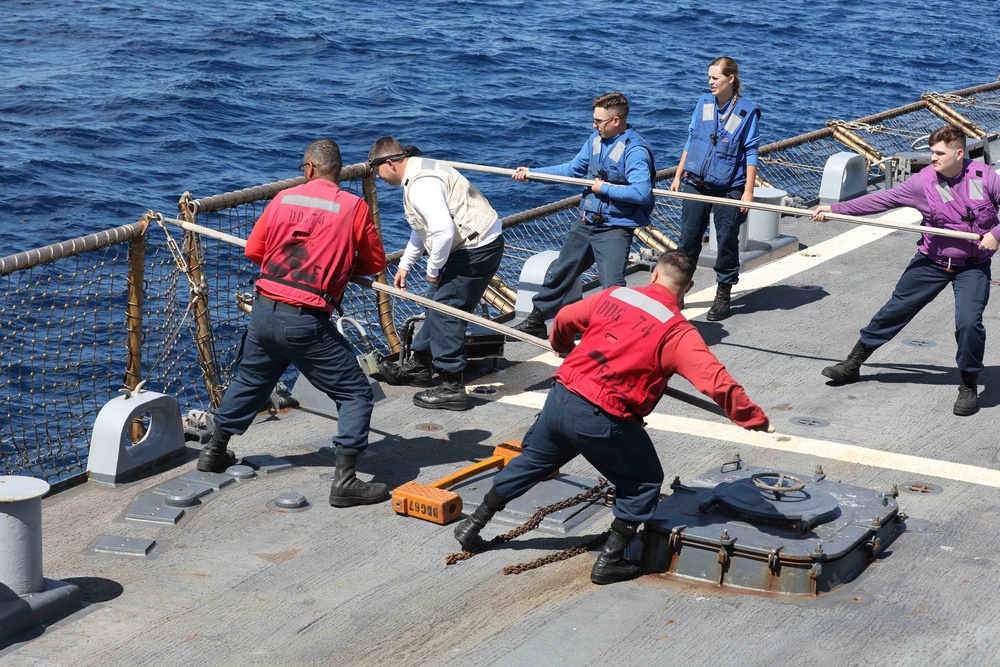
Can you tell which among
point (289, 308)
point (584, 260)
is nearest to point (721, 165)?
point (584, 260)

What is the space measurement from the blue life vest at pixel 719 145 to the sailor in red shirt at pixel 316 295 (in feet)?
12.1

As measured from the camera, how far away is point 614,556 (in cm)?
600

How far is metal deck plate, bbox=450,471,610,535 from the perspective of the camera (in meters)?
6.63

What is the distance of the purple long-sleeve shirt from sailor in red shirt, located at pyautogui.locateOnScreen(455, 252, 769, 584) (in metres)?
2.93

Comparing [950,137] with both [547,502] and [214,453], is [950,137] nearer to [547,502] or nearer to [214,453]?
[547,502]

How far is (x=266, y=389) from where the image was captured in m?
7.07

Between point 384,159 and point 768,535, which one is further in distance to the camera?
point 384,159

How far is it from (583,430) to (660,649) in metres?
1.01

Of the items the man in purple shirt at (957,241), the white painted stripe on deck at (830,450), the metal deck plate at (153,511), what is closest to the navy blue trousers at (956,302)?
the man in purple shirt at (957,241)

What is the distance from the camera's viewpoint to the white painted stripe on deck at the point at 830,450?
7.26 m

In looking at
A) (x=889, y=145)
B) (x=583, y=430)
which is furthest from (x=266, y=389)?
(x=889, y=145)

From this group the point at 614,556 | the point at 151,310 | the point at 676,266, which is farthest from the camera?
the point at 151,310

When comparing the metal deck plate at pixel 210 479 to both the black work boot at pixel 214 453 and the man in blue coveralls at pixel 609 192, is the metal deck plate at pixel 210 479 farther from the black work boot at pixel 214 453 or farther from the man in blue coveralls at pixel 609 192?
the man in blue coveralls at pixel 609 192

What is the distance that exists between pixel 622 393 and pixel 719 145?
441 centimetres
